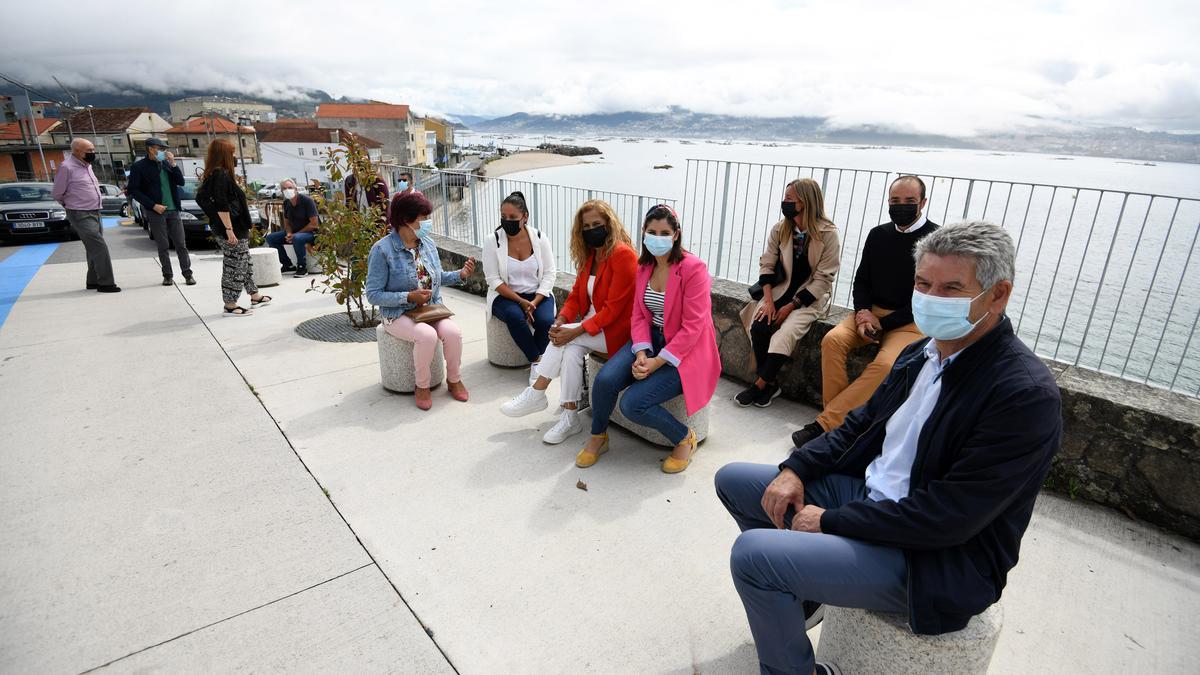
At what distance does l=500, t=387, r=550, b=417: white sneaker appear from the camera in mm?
3936

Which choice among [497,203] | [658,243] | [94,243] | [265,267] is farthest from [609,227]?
[94,243]

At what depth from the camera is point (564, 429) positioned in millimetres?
3887

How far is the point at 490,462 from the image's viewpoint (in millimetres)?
3613

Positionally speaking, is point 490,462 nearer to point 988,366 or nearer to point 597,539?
point 597,539

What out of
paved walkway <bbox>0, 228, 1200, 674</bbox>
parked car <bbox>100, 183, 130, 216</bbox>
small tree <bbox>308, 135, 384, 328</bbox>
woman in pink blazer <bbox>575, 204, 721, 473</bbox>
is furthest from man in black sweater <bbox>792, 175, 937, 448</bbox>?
parked car <bbox>100, 183, 130, 216</bbox>

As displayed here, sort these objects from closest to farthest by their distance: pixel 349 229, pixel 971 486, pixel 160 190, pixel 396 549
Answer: pixel 971 486 → pixel 396 549 → pixel 349 229 → pixel 160 190

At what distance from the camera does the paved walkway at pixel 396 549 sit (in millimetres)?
2287

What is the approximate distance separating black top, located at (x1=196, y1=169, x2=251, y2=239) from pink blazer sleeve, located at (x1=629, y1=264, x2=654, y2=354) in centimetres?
507

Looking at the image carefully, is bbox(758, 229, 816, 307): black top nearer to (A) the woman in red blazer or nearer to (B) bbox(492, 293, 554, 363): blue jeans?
(A) the woman in red blazer

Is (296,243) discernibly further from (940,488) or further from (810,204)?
(940,488)

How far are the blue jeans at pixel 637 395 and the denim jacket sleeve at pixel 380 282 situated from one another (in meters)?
1.71

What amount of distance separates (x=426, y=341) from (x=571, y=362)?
1138 millimetres

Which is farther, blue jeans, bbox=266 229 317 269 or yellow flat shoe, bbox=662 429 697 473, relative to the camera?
blue jeans, bbox=266 229 317 269

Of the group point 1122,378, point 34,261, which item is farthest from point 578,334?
point 34,261
